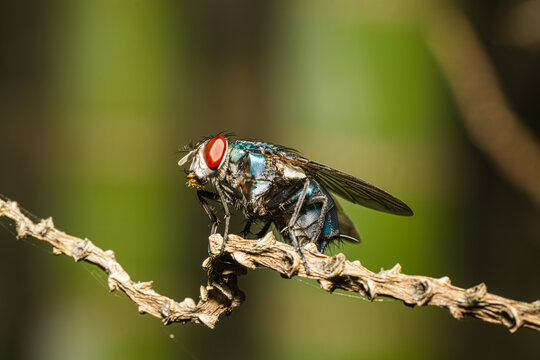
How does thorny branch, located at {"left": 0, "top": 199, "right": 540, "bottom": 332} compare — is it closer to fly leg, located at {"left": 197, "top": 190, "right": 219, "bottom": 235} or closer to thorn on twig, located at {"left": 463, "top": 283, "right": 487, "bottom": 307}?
thorn on twig, located at {"left": 463, "top": 283, "right": 487, "bottom": 307}

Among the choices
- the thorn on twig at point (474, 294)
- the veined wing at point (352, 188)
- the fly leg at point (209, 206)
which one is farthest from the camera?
the fly leg at point (209, 206)

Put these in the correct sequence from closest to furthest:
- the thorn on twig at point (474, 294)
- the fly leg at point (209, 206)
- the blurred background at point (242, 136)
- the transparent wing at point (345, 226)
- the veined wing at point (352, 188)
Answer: the thorn on twig at point (474, 294), the veined wing at point (352, 188), the fly leg at point (209, 206), the transparent wing at point (345, 226), the blurred background at point (242, 136)

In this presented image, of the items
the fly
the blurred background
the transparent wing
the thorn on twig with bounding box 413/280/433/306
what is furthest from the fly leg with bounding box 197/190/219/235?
the blurred background

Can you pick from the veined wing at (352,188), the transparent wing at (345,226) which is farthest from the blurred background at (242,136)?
the veined wing at (352,188)

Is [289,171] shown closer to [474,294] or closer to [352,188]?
[352,188]

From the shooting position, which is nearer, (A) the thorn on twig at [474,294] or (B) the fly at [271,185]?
(A) the thorn on twig at [474,294]

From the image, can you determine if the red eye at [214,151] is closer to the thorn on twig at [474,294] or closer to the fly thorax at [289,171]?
the fly thorax at [289,171]

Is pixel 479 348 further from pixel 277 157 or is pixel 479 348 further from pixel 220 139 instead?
pixel 220 139

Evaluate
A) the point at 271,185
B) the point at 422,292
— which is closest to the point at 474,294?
the point at 422,292
